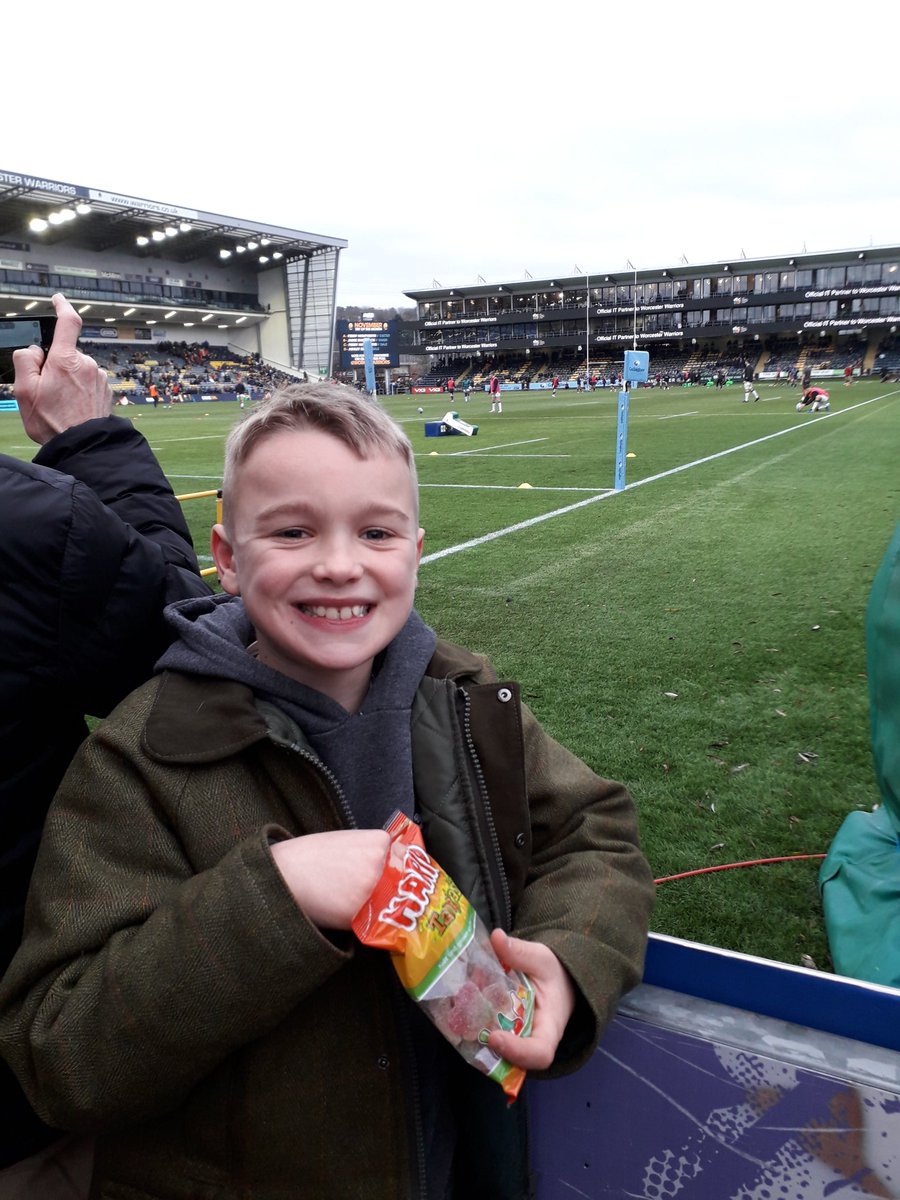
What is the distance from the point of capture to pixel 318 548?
1.25 metres

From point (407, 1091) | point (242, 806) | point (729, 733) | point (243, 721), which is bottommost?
point (729, 733)

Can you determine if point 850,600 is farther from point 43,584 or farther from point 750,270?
point 750,270

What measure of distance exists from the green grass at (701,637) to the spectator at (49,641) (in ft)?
6.31

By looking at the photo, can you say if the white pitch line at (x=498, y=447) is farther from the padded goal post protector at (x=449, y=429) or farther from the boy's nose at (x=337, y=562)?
the boy's nose at (x=337, y=562)

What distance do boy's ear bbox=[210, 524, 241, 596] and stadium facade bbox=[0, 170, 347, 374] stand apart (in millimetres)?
57723

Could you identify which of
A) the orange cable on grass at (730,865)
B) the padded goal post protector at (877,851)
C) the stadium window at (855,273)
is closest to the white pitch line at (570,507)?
the orange cable on grass at (730,865)

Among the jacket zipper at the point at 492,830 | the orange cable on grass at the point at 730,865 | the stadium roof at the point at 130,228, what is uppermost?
the stadium roof at the point at 130,228

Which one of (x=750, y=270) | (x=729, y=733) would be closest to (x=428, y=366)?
(x=750, y=270)

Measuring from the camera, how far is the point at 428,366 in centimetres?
9512

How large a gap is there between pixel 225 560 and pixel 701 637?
4363 mm

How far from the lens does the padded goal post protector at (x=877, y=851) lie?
1914 millimetres

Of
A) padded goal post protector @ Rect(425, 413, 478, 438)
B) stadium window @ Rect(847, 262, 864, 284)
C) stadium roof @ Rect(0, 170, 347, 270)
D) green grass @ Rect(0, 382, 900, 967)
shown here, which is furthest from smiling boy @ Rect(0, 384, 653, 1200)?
stadium window @ Rect(847, 262, 864, 284)

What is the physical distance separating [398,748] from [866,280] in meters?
86.0

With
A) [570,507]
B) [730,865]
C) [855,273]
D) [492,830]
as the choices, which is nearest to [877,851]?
[730,865]
